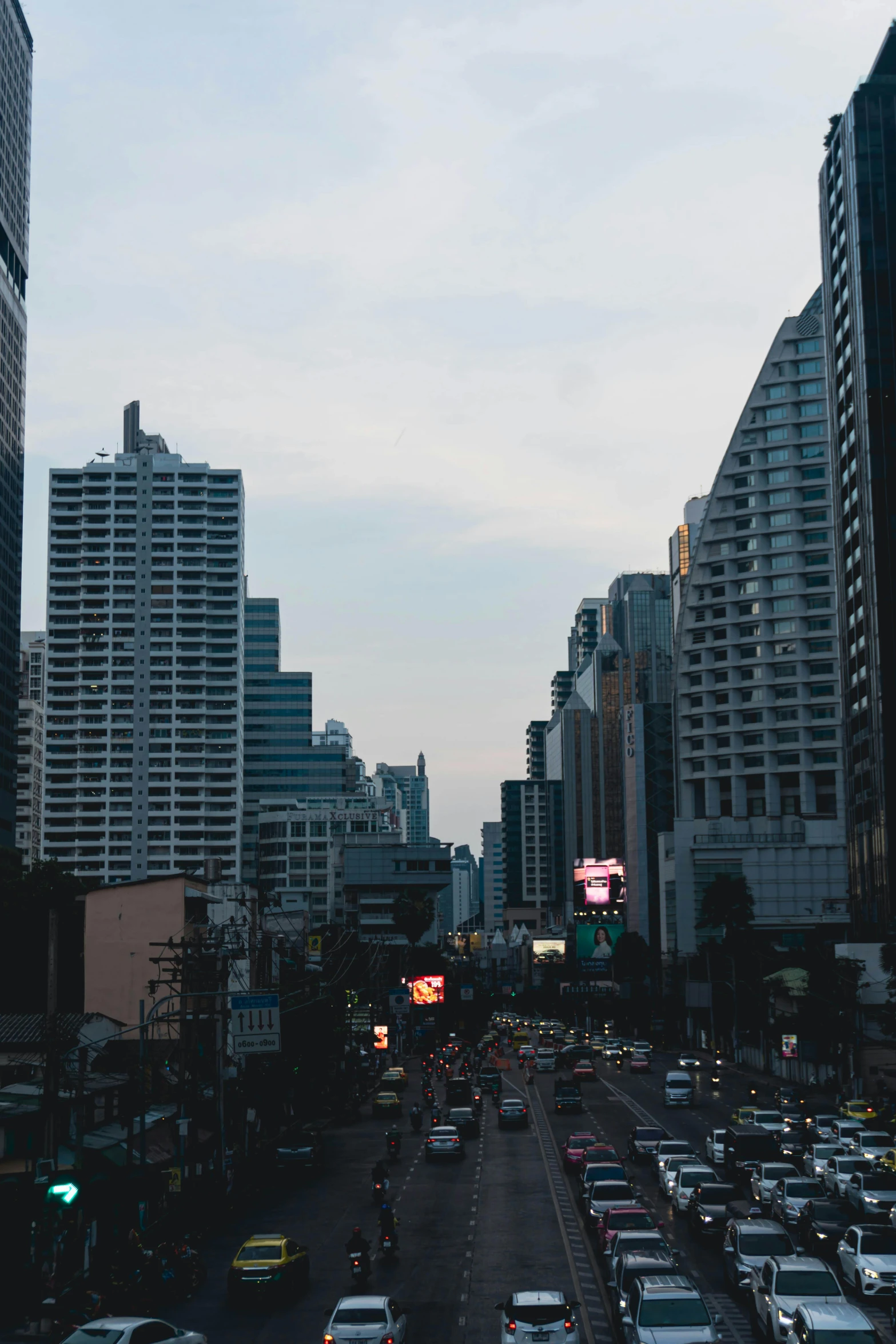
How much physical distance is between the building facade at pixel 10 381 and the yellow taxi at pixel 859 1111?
132 meters

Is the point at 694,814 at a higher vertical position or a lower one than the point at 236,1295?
higher

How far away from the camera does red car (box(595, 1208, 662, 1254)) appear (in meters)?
35.0

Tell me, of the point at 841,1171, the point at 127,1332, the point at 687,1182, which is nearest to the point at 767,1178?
the point at 687,1182

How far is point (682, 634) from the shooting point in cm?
18125

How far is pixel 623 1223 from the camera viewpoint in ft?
116

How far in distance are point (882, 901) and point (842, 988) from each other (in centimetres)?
1863

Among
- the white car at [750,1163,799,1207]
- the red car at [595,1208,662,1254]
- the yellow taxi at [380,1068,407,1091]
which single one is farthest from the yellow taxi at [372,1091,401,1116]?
the red car at [595,1208,662,1254]

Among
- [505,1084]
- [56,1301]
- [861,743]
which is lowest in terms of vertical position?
[505,1084]

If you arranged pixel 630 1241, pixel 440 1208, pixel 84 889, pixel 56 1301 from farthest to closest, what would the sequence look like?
pixel 84 889, pixel 440 1208, pixel 630 1241, pixel 56 1301

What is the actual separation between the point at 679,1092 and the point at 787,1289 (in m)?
54.2

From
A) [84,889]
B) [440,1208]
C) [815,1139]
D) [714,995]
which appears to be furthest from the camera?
[714,995]

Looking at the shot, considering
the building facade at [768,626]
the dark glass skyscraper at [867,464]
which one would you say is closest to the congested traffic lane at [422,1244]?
the dark glass skyscraper at [867,464]

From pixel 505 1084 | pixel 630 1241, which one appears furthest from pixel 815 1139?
pixel 505 1084

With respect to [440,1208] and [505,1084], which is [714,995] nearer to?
[505,1084]
